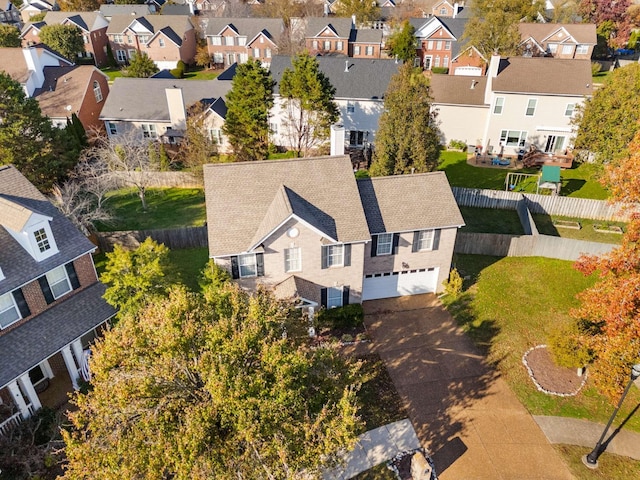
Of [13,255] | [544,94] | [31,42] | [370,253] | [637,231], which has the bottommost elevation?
[370,253]

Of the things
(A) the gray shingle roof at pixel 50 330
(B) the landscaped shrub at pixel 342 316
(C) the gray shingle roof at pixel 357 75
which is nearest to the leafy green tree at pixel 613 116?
(C) the gray shingle roof at pixel 357 75

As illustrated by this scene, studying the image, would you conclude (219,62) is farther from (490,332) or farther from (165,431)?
(165,431)

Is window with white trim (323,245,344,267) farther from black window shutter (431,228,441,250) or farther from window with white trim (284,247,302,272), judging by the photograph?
black window shutter (431,228,441,250)

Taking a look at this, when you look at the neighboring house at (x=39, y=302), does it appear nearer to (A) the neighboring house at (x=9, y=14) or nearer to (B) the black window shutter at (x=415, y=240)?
(B) the black window shutter at (x=415, y=240)

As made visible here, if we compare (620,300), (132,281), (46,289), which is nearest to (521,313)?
(620,300)

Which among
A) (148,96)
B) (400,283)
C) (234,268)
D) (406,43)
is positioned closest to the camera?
(234,268)

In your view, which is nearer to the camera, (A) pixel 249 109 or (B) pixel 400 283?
(B) pixel 400 283

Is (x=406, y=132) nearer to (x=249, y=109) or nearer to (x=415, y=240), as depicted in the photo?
(x=415, y=240)

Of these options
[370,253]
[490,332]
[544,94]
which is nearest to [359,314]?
[370,253]
